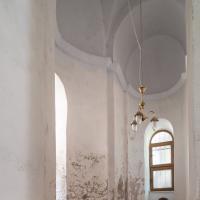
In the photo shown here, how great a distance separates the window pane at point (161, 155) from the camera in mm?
12961

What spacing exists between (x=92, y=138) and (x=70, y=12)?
9.96 ft

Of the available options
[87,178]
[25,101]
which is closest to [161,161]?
[87,178]

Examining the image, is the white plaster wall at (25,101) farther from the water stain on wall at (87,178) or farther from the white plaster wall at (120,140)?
the white plaster wall at (120,140)

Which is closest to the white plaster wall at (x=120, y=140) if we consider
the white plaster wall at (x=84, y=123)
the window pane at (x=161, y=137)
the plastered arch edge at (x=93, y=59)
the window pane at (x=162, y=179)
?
the plastered arch edge at (x=93, y=59)

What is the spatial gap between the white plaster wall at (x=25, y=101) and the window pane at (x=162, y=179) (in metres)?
8.75

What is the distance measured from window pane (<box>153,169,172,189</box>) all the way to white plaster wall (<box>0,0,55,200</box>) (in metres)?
8.75

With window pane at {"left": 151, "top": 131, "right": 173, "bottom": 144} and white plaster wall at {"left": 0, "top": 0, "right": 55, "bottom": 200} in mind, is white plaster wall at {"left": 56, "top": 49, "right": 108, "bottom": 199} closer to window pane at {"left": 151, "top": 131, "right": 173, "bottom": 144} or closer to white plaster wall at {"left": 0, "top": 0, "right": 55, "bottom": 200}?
window pane at {"left": 151, "top": 131, "right": 173, "bottom": 144}

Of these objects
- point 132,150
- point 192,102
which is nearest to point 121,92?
point 132,150

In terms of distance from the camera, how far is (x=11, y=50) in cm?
407

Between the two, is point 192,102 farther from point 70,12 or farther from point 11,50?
point 70,12

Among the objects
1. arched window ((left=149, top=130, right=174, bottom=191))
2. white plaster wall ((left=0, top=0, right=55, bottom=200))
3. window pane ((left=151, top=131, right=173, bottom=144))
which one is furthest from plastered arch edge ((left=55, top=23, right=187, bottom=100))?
white plaster wall ((left=0, top=0, right=55, bottom=200))

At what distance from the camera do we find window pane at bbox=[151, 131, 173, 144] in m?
13.2

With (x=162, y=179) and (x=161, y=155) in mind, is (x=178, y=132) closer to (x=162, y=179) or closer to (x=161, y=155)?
(x=161, y=155)

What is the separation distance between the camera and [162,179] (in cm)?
1302
